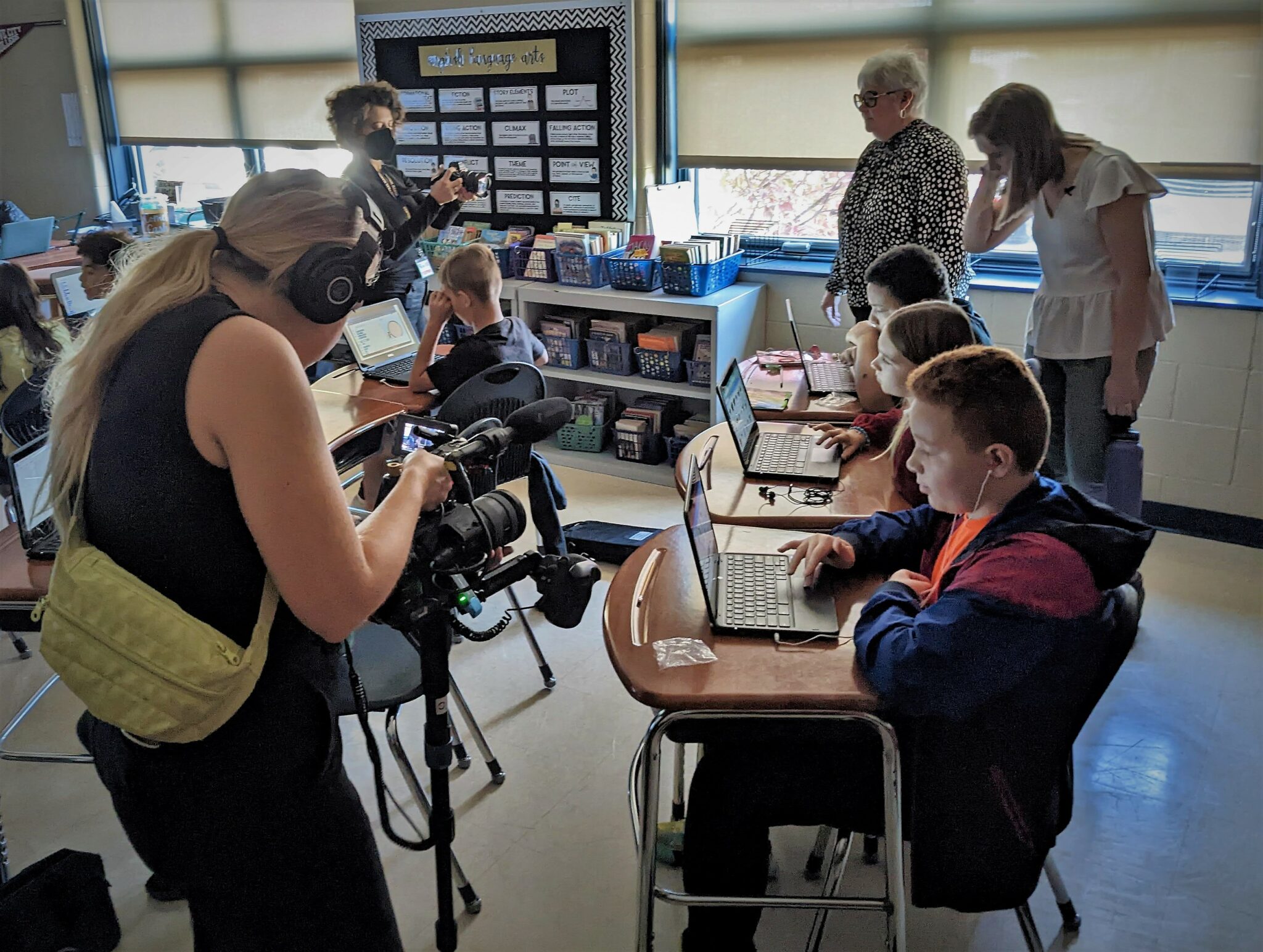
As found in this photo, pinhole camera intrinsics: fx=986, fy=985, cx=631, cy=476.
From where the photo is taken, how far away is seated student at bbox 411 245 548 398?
2.89 meters

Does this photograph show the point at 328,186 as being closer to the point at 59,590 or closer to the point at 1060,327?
the point at 59,590

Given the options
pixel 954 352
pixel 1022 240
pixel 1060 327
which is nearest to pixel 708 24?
pixel 1022 240

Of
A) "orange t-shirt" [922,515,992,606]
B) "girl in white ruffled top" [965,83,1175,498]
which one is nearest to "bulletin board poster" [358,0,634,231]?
"girl in white ruffled top" [965,83,1175,498]

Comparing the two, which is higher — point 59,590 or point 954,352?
point 954,352

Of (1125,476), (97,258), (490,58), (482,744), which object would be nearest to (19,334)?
(97,258)

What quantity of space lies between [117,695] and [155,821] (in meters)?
0.19

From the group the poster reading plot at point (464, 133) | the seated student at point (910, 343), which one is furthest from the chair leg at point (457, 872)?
the poster reading plot at point (464, 133)

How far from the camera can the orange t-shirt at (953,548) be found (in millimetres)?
1489

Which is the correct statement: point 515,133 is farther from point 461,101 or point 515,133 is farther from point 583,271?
point 583,271

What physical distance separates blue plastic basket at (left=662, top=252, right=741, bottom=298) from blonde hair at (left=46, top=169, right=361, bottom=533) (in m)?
2.89

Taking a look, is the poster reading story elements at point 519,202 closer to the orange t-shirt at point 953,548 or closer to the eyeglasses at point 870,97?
the eyeglasses at point 870,97

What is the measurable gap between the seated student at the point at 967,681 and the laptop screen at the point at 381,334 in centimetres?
205

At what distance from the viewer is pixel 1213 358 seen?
3377 millimetres

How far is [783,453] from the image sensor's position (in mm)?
2262
